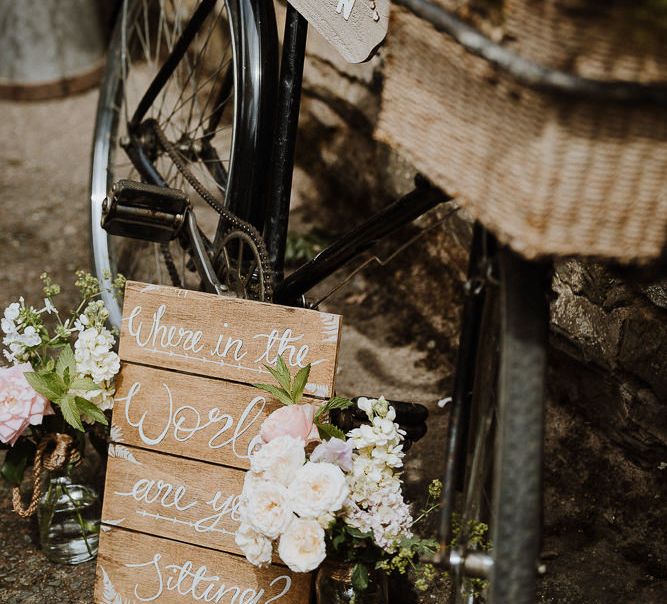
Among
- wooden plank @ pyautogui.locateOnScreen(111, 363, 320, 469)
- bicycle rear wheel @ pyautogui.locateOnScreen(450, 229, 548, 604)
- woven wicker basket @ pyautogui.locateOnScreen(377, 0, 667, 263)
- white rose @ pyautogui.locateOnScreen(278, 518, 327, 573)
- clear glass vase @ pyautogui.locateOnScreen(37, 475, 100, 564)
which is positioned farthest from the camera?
clear glass vase @ pyautogui.locateOnScreen(37, 475, 100, 564)

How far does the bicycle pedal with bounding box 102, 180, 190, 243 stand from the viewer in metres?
1.74

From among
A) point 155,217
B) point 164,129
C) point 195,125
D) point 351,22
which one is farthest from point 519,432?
point 195,125

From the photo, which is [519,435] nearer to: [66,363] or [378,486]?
[378,486]

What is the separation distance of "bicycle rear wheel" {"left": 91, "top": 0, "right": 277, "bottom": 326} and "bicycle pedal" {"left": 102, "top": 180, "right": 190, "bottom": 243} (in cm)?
9

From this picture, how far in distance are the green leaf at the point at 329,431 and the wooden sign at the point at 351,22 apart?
2.04 ft

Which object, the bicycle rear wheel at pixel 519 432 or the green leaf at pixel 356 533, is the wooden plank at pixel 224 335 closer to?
the green leaf at pixel 356 533

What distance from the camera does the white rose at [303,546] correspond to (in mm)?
1282

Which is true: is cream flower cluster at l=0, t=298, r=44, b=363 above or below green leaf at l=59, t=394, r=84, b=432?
above

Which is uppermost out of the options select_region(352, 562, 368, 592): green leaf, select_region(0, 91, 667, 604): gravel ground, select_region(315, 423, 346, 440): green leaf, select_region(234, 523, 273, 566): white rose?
select_region(315, 423, 346, 440): green leaf

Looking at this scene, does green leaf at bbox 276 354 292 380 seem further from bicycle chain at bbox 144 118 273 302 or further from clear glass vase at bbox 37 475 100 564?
clear glass vase at bbox 37 475 100 564

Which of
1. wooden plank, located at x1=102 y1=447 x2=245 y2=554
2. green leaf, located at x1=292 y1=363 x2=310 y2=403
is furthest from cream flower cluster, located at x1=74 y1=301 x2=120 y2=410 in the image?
green leaf, located at x1=292 y1=363 x2=310 y2=403

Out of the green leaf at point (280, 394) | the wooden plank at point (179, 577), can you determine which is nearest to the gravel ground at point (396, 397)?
the wooden plank at point (179, 577)

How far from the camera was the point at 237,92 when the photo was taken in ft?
5.47

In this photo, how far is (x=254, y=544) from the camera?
1341 millimetres
